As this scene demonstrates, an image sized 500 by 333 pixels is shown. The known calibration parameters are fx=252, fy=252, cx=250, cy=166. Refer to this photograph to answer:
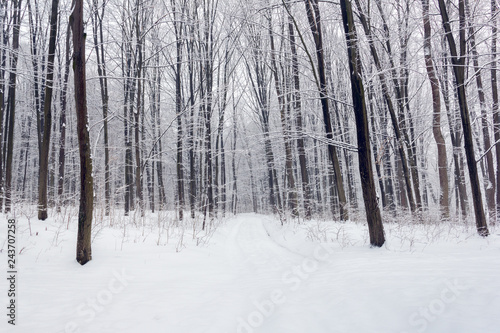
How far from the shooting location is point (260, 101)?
54.2 feet

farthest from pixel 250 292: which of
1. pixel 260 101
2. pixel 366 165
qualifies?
pixel 260 101

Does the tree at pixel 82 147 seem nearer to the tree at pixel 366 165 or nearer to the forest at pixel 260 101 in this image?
the forest at pixel 260 101

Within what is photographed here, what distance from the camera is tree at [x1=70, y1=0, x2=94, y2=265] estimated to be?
3809mm

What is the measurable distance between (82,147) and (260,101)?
13.6 m

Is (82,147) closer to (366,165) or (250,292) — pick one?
(250,292)

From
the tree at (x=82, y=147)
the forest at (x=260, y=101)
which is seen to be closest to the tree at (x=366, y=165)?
the forest at (x=260, y=101)

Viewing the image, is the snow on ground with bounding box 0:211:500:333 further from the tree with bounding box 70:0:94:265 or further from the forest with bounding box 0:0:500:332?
the tree with bounding box 70:0:94:265

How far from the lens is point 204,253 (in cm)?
574

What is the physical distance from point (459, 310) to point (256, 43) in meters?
14.2

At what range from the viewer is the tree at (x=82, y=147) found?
381 cm

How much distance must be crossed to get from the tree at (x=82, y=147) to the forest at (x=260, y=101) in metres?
0.02

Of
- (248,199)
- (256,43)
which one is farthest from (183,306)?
(248,199)

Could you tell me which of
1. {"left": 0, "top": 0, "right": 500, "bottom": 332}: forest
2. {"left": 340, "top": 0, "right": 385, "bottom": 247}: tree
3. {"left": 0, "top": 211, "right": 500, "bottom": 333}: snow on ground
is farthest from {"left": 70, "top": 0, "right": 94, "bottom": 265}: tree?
{"left": 340, "top": 0, "right": 385, "bottom": 247}: tree

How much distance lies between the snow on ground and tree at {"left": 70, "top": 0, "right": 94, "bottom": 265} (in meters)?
0.39
